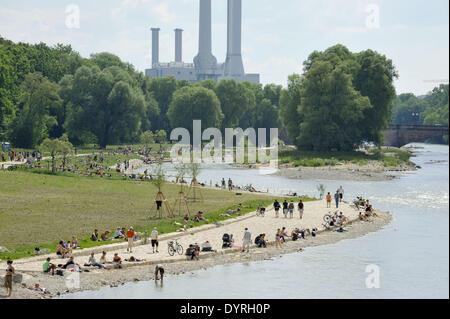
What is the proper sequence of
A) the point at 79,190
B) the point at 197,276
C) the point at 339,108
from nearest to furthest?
the point at 197,276 → the point at 79,190 → the point at 339,108

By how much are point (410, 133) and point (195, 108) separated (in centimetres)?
4352

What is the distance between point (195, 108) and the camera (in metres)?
145

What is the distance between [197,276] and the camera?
3669 cm

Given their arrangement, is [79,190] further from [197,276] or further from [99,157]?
[99,157]

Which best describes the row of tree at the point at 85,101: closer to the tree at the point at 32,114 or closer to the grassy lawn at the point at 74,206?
the tree at the point at 32,114

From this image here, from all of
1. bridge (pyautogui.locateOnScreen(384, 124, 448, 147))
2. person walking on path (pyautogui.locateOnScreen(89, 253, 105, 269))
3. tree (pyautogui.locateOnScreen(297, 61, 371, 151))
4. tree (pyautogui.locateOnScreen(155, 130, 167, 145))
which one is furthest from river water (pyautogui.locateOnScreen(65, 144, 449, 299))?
tree (pyautogui.locateOnScreen(155, 130, 167, 145))

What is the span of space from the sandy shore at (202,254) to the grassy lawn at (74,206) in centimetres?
184

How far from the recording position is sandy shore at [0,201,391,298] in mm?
33594

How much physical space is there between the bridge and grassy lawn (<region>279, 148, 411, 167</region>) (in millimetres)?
13252

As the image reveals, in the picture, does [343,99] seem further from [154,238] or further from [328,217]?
[154,238]

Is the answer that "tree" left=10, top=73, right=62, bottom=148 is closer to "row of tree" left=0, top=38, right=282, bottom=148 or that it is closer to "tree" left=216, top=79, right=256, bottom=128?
"row of tree" left=0, top=38, right=282, bottom=148
